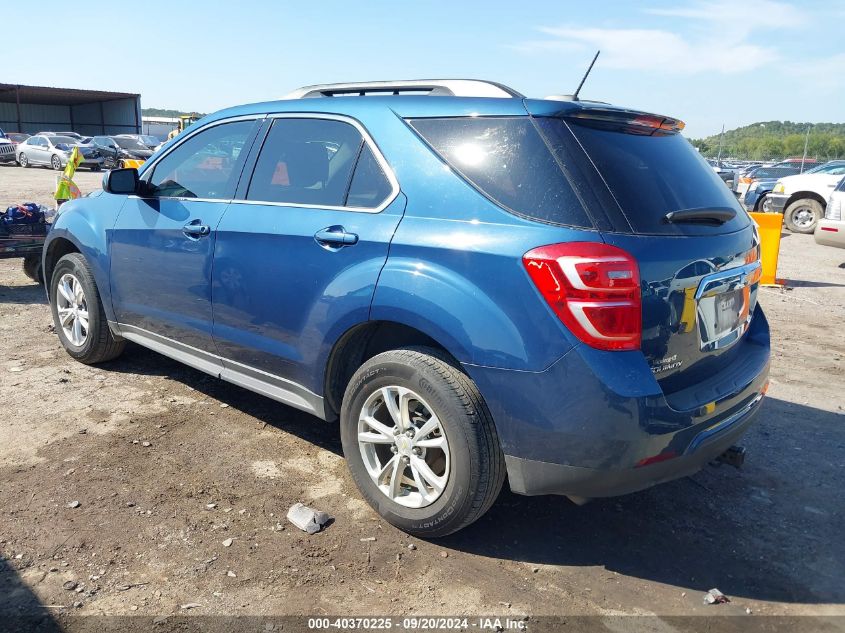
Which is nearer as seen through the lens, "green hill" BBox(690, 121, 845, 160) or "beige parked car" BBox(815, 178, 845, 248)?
"beige parked car" BBox(815, 178, 845, 248)

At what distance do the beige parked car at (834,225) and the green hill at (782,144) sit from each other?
20.6 meters

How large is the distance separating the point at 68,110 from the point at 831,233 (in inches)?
2309

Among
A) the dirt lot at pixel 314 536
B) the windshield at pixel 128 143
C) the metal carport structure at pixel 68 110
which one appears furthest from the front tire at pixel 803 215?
the metal carport structure at pixel 68 110

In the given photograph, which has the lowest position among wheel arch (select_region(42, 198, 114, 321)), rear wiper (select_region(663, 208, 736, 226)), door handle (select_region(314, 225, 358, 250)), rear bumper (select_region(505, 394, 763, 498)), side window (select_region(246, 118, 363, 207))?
rear bumper (select_region(505, 394, 763, 498))

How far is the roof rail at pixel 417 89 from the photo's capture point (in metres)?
3.08

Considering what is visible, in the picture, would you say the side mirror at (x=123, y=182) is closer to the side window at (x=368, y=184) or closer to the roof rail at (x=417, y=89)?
the roof rail at (x=417, y=89)

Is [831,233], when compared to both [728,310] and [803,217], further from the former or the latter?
[728,310]

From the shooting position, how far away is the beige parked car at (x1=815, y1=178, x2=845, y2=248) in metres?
10.6

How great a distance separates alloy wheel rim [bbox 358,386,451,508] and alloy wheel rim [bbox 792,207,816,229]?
15.2 meters

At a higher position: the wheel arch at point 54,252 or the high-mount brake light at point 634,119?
the high-mount brake light at point 634,119

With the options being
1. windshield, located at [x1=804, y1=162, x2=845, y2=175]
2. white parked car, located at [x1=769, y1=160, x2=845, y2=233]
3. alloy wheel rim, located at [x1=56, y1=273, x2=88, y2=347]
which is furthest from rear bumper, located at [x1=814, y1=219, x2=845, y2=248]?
alloy wheel rim, located at [x1=56, y1=273, x2=88, y2=347]

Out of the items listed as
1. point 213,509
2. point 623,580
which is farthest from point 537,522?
point 213,509

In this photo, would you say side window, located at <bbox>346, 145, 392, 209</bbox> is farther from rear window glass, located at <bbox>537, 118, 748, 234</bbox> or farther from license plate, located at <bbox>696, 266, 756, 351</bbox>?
license plate, located at <bbox>696, 266, 756, 351</bbox>

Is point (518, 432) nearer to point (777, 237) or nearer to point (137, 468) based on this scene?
point (137, 468)
